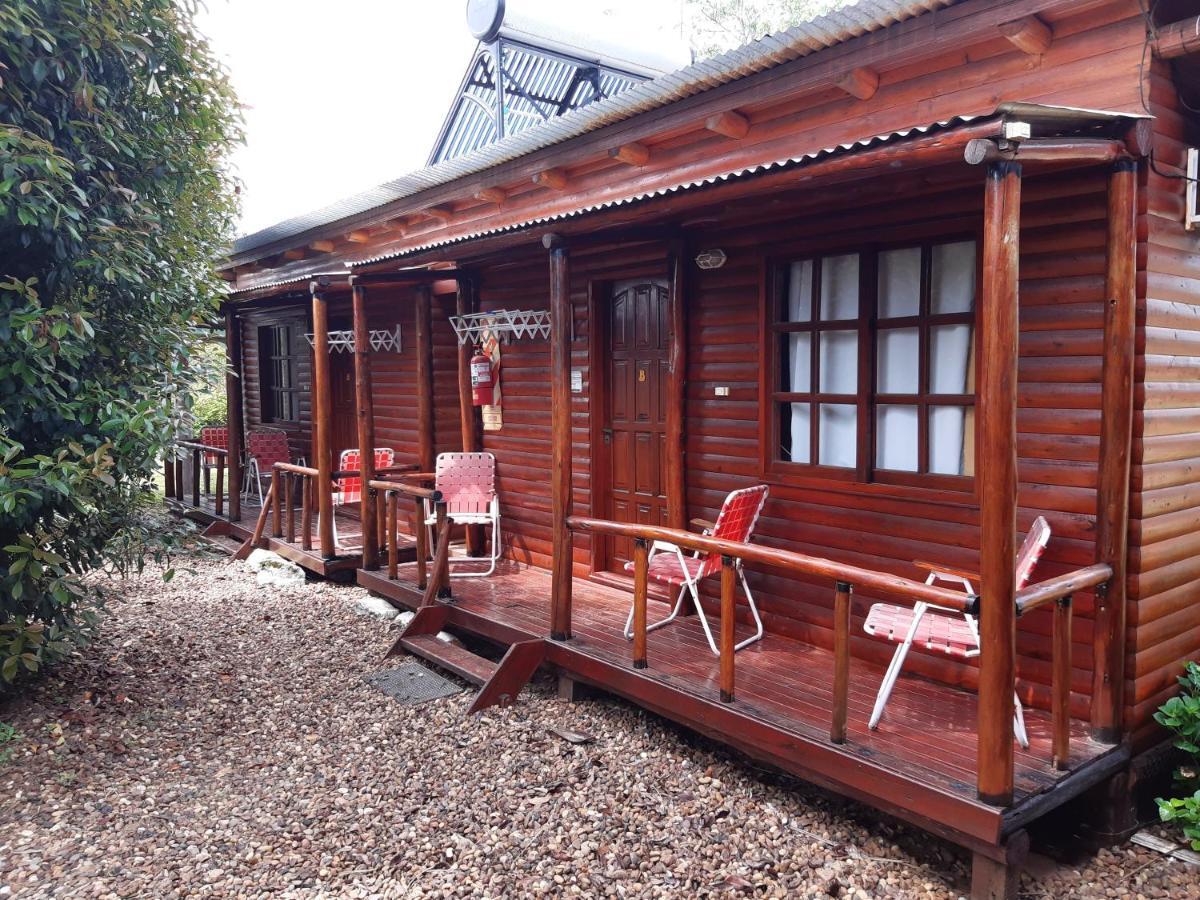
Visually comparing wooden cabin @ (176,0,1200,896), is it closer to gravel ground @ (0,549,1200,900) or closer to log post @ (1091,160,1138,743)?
log post @ (1091,160,1138,743)

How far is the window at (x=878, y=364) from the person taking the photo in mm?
4277

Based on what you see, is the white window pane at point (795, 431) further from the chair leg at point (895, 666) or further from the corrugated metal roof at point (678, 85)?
the corrugated metal roof at point (678, 85)

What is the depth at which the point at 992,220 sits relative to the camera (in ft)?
9.87

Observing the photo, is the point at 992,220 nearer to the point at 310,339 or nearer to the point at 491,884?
the point at 491,884

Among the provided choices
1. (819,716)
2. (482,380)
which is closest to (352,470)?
(482,380)

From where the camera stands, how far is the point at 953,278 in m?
4.27

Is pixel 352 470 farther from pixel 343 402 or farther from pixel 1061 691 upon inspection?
pixel 1061 691

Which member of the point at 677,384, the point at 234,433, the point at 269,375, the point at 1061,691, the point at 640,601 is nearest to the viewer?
the point at 1061,691

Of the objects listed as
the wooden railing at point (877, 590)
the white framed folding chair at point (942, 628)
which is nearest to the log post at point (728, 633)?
the wooden railing at point (877, 590)

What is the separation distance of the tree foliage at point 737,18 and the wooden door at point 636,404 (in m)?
20.1

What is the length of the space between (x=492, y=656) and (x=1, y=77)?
4.32m

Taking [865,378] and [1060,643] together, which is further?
[865,378]

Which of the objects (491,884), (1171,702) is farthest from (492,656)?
(1171,702)

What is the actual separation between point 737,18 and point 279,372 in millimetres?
19814
